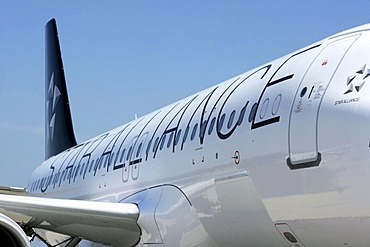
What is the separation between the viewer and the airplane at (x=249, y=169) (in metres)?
5.38

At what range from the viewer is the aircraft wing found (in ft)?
30.8

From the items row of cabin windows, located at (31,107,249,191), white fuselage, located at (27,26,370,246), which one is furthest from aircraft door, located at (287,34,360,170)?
row of cabin windows, located at (31,107,249,191)

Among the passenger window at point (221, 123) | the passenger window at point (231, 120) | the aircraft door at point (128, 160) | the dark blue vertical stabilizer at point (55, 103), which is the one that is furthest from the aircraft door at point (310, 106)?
the dark blue vertical stabilizer at point (55, 103)

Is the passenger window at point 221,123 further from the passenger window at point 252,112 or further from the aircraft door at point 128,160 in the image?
the aircraft door at point 128,160

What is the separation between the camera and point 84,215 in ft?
31.3

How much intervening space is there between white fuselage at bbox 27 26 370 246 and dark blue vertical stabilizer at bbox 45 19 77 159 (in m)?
9.66

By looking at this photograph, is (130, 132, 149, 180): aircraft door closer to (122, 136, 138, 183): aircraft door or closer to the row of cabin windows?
the row of cabin windows

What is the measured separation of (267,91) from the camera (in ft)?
21.9

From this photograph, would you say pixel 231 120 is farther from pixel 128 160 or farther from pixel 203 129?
pixel 128 160

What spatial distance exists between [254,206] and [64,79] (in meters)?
13.9

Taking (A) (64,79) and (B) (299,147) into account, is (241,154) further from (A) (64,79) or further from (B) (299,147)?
(A) (64,79)

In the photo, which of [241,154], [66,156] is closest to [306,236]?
[241,154]

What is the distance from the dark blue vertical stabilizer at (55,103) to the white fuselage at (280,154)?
966 centimetres

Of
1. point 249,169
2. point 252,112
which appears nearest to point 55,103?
point 252,112
